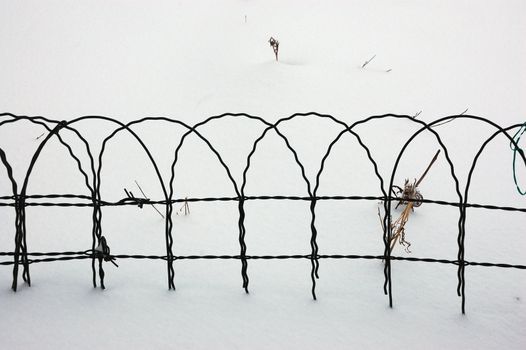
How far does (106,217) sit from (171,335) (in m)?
0.70

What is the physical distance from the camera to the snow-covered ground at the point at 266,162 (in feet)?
4.71

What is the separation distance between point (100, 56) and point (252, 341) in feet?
8.13

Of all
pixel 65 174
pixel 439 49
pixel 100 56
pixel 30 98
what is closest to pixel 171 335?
pixel 65 174

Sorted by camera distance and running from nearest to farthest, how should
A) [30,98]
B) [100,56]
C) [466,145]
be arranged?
[466,145] → [30,98] → [100,56]

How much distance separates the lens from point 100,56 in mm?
3166

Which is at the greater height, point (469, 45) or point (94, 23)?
point (94, 23)

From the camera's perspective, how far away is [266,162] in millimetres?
2227

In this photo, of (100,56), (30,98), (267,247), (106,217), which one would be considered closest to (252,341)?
(267,247)

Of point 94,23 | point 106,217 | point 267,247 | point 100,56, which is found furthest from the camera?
point 94,23

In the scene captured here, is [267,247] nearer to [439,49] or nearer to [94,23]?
[439,49]

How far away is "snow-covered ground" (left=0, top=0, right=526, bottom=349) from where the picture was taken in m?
1.44

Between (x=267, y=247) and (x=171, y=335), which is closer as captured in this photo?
(x=171, y=335)

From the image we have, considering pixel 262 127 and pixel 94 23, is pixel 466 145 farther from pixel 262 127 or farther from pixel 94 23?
pixel 94 23

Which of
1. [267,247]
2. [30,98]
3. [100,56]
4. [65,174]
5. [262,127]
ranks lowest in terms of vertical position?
[267,247]
